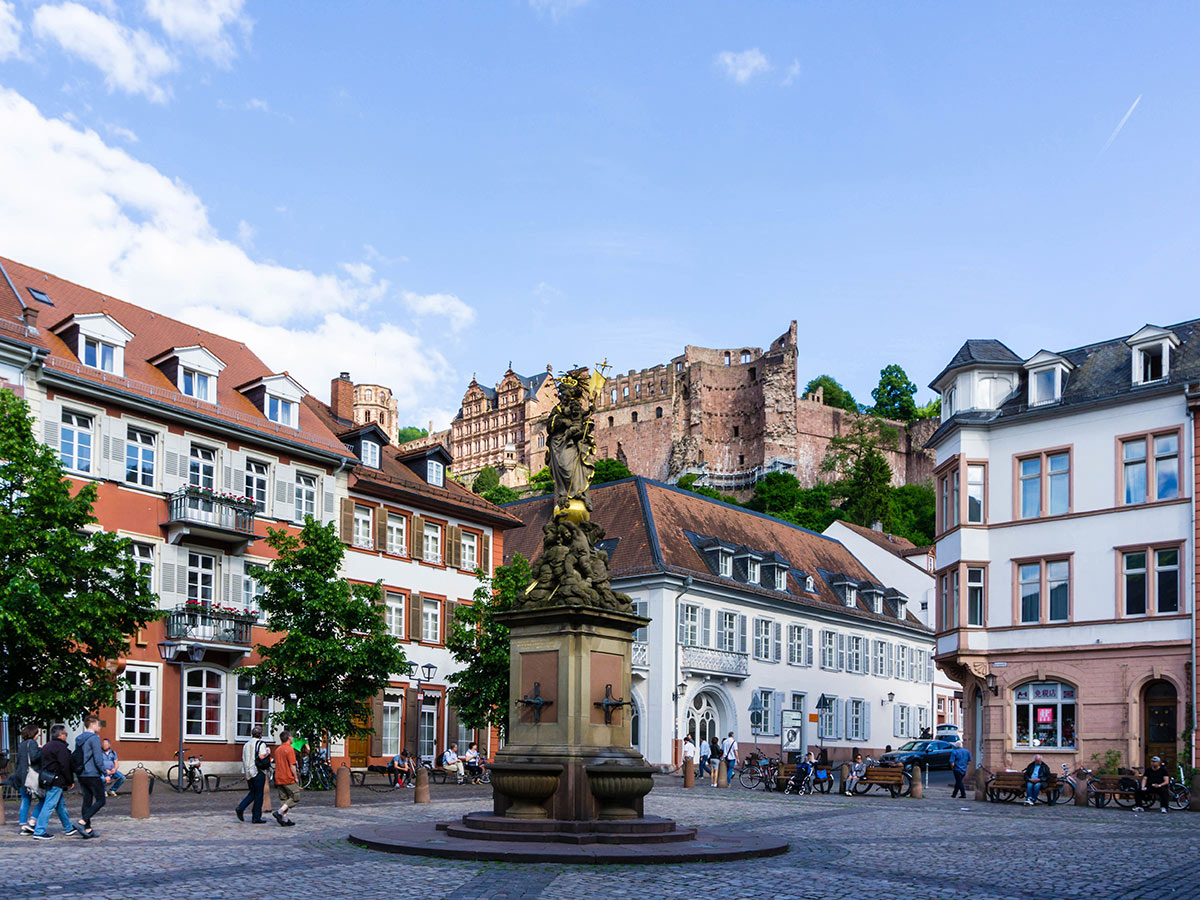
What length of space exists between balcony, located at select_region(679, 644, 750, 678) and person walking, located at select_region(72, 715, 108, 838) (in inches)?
1229

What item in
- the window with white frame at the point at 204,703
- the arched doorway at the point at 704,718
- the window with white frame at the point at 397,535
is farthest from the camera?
the arched doorway at the point at 704,718

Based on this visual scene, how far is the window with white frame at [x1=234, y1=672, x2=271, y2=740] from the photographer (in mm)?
36094

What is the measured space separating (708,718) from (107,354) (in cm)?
2551

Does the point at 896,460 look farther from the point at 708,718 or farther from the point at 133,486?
the point at 133,486

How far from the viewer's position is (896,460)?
Answer: 407ft

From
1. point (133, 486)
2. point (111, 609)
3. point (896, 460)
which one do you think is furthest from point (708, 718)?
point (896, 460)

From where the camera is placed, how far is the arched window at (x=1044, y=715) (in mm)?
35125

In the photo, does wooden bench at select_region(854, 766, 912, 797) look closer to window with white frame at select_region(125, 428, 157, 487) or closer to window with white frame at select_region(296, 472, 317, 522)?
window with white frame at select_region(296, 472, 317, 522)

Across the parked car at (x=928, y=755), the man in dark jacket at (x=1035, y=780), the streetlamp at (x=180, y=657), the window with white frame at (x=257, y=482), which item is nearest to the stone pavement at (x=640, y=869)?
the man in dark jacket at (x=1035, y=780)

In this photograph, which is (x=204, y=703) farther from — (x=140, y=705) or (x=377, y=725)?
(x=377, y=725)

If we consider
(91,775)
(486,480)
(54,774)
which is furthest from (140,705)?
(486,480)

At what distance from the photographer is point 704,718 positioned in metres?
49.1

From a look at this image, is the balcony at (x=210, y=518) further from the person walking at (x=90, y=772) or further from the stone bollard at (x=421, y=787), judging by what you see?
the person walking at (x=90, y=772)

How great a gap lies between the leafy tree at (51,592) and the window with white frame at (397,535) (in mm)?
16455
